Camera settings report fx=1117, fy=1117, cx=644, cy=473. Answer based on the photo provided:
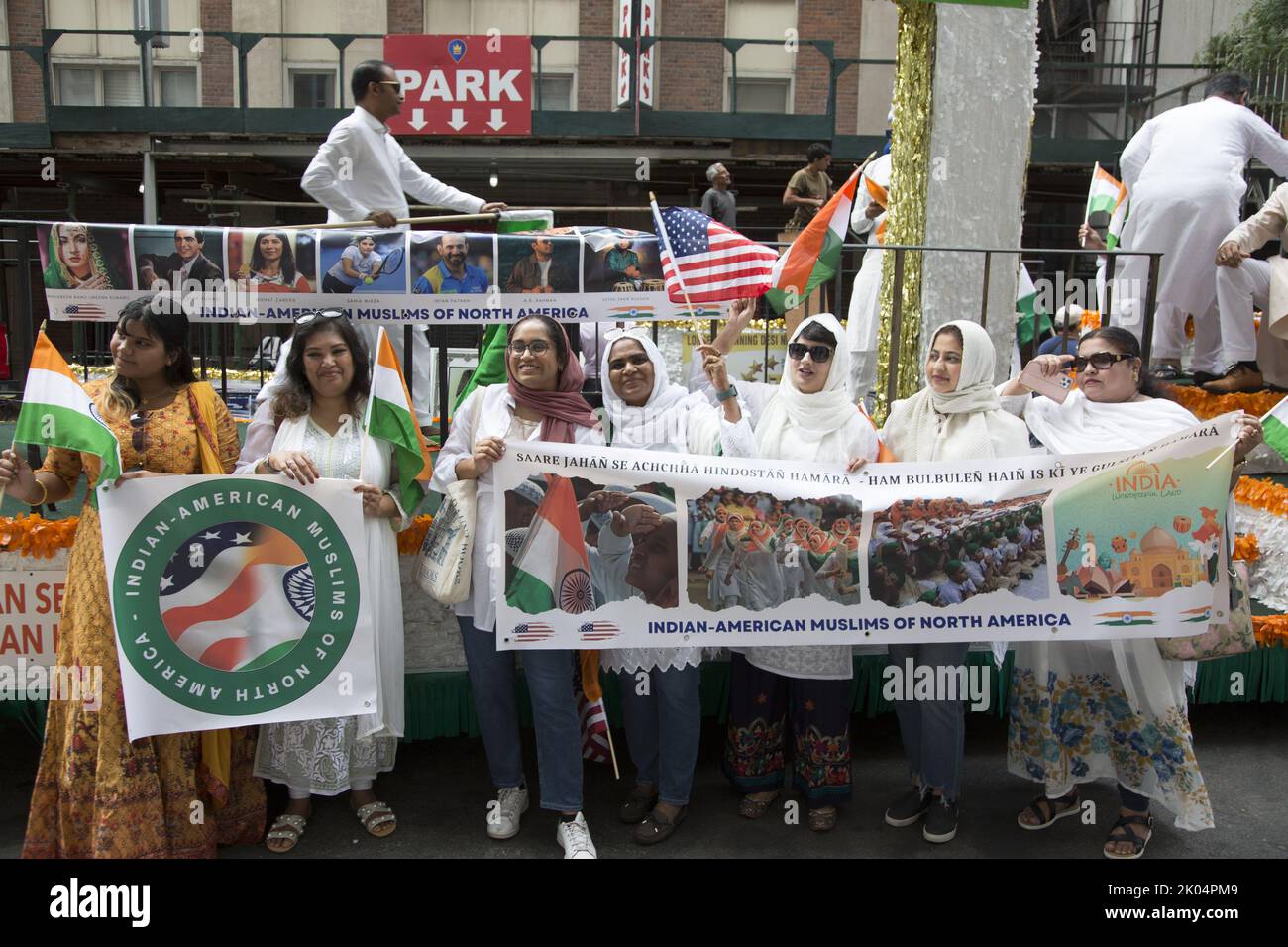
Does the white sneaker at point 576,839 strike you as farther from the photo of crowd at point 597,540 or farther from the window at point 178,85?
the window at point 178,85

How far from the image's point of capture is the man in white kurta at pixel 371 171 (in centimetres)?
587

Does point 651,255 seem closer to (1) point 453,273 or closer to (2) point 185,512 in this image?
(1) point 453,273

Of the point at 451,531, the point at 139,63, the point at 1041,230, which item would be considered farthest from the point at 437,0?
the point at 451,531

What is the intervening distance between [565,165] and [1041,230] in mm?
8127

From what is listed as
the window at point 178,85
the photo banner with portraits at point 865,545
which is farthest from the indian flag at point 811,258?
the window at point 178,85

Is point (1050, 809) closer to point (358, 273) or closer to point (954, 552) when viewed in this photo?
point (954, 552)

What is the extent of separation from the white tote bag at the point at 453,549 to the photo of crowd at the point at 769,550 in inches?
30.3

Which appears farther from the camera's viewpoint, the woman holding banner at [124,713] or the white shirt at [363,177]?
the white shirt at [363,177]

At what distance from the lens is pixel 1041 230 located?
18.9 meters

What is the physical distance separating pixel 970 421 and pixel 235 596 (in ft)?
8.50

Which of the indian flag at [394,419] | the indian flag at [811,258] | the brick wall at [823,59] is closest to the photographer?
the indian flag at [394,419]

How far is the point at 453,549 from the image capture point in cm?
387

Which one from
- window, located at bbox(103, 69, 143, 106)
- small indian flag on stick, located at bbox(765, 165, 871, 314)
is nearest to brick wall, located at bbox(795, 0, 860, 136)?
window, located at bbox(103, 69, 143, 106)

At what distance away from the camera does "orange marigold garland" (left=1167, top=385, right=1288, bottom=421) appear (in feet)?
19.7
